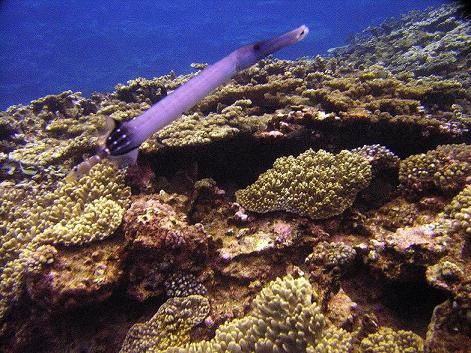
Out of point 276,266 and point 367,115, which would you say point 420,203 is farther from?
point 276,266

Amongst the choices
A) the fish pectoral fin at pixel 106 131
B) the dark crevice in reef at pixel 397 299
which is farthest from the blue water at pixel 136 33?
the fish pectoral fin at pixel 106 131

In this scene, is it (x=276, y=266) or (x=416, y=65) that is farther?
(x=416, y=65)

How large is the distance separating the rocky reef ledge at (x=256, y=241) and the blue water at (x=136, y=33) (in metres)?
53.1

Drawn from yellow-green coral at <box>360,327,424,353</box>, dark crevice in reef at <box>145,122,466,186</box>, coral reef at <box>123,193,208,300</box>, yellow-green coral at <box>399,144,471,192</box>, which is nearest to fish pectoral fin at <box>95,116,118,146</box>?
coral reef at <box>123,193,208,300</box>

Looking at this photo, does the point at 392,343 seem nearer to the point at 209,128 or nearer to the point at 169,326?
the point at 169,326

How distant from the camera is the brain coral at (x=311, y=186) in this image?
4789 millimetres

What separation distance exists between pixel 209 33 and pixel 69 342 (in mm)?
79664

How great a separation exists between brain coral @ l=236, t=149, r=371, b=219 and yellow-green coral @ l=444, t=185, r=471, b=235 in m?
1.24

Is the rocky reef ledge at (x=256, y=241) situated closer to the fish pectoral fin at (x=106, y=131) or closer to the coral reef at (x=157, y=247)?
the coral reef at (x=157, y=247)

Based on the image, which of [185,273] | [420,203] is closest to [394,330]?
[420,203]

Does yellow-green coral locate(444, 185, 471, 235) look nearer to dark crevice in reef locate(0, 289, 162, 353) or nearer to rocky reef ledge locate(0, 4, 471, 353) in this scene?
rocky reef ledge locate(0, 4, 471, 353)

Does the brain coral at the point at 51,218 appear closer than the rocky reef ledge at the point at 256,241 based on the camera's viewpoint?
No

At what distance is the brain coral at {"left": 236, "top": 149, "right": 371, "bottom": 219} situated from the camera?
4789 mm

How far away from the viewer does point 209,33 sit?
75250 millimetres
